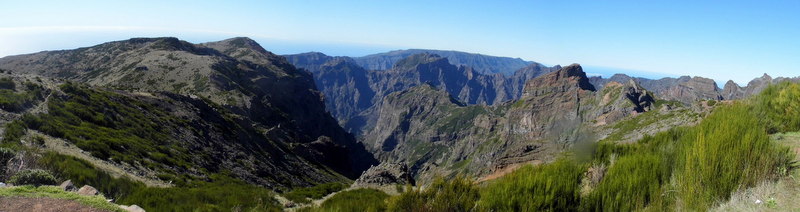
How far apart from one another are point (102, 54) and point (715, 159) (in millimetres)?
218848

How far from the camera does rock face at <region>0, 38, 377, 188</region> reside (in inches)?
2283

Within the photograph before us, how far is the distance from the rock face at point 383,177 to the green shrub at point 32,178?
19138 millimetres

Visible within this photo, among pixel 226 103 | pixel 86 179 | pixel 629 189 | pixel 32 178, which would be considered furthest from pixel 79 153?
pixel 226 103

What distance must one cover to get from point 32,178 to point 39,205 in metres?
4.37

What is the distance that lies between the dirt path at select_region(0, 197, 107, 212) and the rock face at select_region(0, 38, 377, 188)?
31.5 meters

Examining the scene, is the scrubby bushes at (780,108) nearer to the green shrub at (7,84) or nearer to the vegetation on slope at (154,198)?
the vegetation on slope at (154,198)

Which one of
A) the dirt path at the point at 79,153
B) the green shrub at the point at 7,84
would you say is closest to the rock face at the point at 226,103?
the green shrub at the point at 7,84

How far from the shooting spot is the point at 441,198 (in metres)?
7.96

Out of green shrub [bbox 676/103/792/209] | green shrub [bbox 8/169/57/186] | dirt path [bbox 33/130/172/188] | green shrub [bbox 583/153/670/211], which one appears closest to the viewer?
green shrub [bbox 676/103/792/209]

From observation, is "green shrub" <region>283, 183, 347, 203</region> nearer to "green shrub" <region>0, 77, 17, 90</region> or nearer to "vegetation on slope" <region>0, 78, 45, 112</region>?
"vegetation on slope" <region>0, 78, 45, 112</region>

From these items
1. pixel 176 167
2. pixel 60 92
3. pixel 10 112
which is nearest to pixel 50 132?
pixel 10 112

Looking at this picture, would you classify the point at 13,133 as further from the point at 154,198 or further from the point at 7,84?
the point at 7,84

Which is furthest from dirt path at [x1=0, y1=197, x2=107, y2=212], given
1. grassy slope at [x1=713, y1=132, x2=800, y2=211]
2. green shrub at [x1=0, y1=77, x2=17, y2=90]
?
green shrub at [x1=0, y1=77, x2=17, y2=90]

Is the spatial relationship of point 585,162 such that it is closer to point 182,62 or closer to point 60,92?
point 60,92
